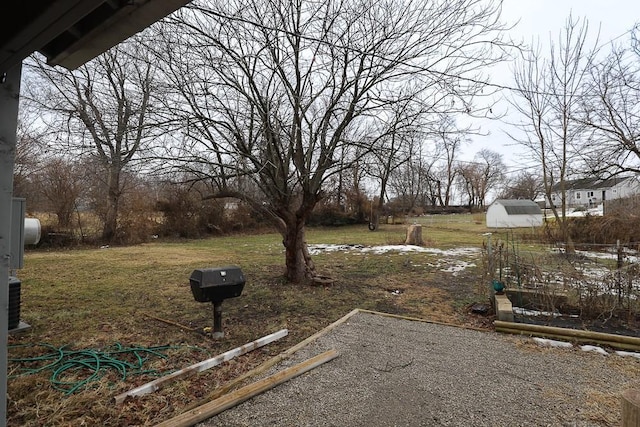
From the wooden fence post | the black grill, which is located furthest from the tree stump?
the wooden fence post

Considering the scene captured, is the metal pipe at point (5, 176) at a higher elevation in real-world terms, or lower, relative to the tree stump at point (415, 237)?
higher

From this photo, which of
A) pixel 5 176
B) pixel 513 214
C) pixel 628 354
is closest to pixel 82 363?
pixel 5 176

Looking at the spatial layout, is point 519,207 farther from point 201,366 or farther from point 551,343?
point 201,366

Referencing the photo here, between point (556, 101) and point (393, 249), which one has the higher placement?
point (556, 101)

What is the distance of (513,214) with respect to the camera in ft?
61.6

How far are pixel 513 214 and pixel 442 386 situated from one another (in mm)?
19428

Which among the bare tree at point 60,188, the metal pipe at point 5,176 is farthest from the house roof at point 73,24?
the bare tree at point 60,188

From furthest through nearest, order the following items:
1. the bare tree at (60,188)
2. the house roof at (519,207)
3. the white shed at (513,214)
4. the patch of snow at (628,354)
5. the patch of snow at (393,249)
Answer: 1. the house roof at (519,207)
2. the white shed at (513,214)
3. the bare tree at (60,188)
4. the patch of snow at (393,249)
5. the patch of snow at (628,354)

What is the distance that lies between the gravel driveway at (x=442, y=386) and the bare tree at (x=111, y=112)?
3768 millimetres

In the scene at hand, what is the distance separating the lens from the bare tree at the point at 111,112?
4.36 meters

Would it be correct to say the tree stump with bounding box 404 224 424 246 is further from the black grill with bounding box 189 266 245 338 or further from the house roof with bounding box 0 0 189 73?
the house roof with bounding box 0 0 189 73

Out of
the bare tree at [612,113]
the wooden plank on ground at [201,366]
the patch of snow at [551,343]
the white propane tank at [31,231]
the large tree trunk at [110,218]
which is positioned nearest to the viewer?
the wooden plank on ground at [201,366]

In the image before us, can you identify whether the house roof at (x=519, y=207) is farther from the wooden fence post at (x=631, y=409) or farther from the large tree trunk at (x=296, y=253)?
the wooden fence post at (x=631, y=409)

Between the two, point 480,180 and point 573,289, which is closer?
point 573,289
